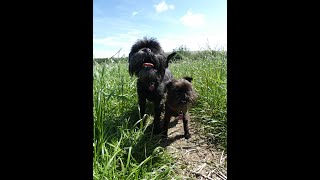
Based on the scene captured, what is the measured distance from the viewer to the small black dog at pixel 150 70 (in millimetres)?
3641

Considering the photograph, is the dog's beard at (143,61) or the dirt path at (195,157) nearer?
the dirt path at (195,157)

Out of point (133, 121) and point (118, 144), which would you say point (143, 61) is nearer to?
point (133, 121)

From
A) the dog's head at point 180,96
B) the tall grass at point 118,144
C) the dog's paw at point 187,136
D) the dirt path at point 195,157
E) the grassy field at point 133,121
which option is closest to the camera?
the tall grass at point 118,144

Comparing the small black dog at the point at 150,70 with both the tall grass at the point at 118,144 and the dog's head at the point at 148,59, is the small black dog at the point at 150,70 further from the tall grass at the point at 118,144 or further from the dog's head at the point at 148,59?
the tall grass at the point at 118,144

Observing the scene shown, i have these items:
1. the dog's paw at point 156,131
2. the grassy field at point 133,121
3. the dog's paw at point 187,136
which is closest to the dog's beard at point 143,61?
the grassy field at point 133,121

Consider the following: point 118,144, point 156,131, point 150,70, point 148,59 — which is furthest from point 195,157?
point 148,59

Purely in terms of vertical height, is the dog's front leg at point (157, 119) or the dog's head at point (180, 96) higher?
the dog's head at point (180, 96)

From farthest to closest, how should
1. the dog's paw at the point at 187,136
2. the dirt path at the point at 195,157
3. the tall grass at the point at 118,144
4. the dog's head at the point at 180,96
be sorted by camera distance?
1. the dog's paw at the point at 187,136
2. the dog's head at the point at 180,96
3. the dirt path at the point at 195,157
4. the tall grass at the point at 118,144

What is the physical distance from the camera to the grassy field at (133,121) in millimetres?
2100

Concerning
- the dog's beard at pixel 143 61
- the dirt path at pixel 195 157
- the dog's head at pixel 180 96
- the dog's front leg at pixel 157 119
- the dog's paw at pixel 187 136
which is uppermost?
the dog's beard at pixel 143 61
